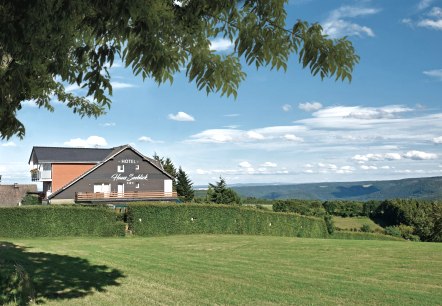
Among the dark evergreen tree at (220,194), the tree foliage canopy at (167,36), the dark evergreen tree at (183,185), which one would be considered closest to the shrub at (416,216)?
the dark evergreen tree at (220,194)

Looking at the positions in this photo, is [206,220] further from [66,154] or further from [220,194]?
[66,154]

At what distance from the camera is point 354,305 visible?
9.78 meters

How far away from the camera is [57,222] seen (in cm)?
3172

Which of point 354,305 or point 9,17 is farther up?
point 9,17

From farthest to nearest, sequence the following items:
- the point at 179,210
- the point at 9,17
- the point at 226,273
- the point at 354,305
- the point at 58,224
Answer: the point at 179,210 < the point at 58,224 < the point at 226,273 < the point at 354,305 < the point at 9,17

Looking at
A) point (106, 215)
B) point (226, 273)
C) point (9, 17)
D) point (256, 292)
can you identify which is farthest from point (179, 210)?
point (9, 17)

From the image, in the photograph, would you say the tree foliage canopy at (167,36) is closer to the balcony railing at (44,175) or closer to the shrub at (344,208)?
the balcony railing at (44,175)

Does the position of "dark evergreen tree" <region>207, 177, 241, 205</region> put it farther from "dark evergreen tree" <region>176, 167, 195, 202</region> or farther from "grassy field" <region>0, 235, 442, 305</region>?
"grassy field" <region>0, 235, 442, 305</region>

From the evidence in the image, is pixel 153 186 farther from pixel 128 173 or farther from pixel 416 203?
pixel 416 203

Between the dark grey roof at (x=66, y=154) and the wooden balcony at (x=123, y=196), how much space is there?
804 centimetres

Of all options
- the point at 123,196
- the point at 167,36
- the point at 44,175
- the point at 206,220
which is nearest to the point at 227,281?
the point at 167,36

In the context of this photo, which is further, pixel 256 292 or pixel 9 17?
pixel 256 292

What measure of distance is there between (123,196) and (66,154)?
36.2 ft

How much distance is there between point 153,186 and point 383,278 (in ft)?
155
